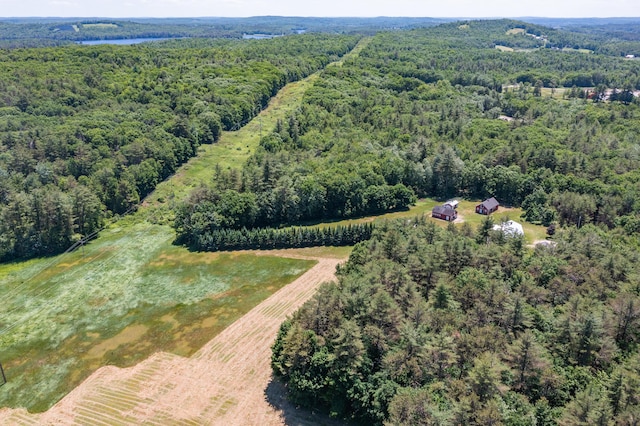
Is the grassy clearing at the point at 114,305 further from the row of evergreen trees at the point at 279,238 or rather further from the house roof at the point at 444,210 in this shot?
the house roof at the point at 444,210

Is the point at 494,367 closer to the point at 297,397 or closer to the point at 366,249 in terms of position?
the point at 297,397

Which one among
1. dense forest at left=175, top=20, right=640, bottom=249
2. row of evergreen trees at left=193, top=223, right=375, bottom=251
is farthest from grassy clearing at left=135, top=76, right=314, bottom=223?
row of evergreen trees at left=193, top=223, right=375, bottom=251

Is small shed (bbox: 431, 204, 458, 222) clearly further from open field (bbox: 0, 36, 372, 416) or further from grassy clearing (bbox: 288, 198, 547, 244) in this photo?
open field (bbox: 0, 36, 372, 416)

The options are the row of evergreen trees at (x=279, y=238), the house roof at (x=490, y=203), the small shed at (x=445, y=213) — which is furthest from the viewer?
the house roof at (x=490, y=203)

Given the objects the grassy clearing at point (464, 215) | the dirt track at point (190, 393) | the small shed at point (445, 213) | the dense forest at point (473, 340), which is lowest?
the dirt track at point (190, 393)

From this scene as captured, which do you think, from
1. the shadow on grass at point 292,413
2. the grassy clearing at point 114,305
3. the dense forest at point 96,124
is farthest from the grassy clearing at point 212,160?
the shadow on grass at point 292,413

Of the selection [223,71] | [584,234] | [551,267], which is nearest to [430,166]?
[584,234]
